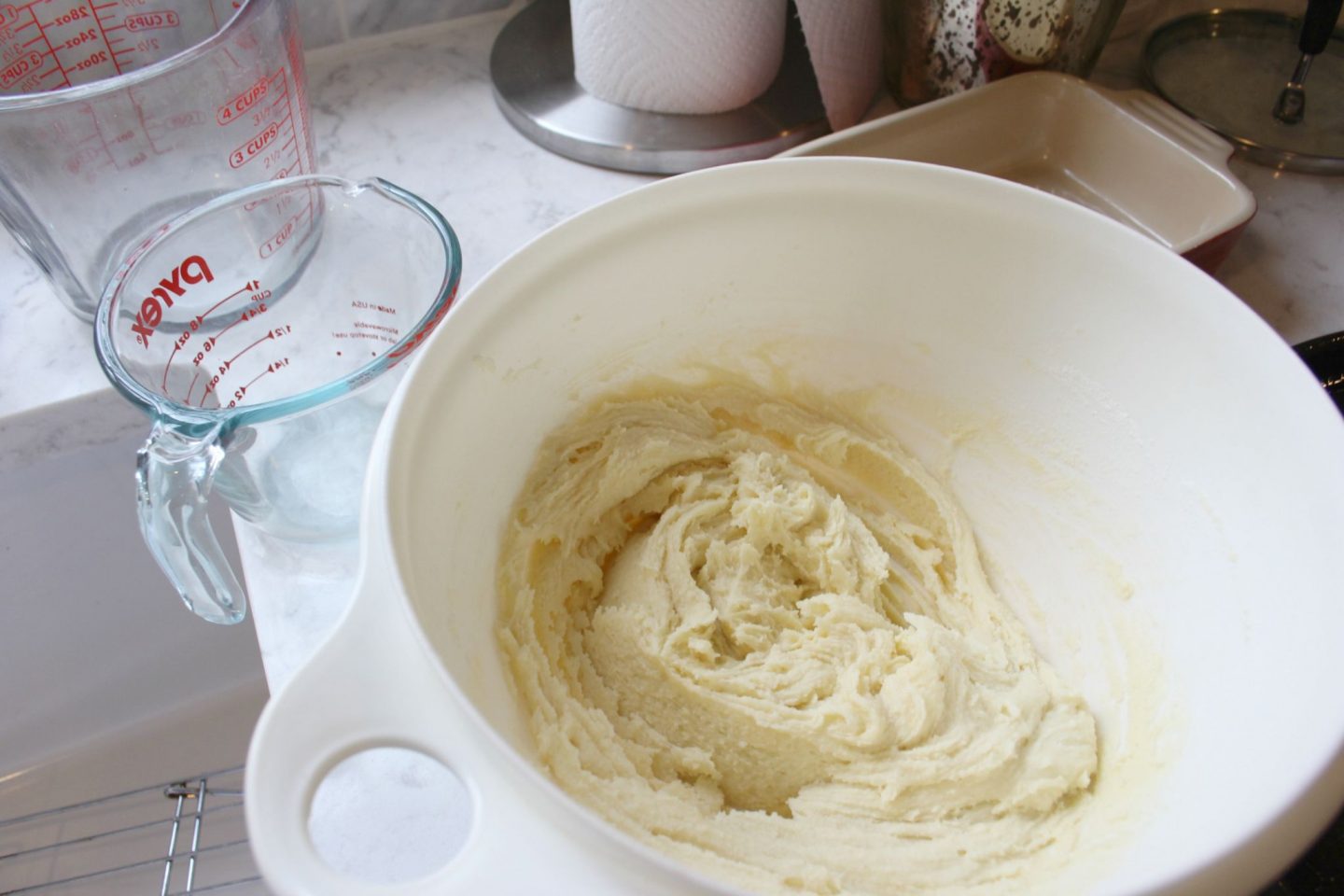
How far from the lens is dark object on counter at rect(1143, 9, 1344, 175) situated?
1.12 metres

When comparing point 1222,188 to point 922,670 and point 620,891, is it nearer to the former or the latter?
point 922,670

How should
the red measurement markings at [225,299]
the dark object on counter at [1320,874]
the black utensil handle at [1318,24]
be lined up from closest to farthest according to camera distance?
the dark object on counter at [1320,874], the red measurement markings at [225,299], the black utensil handle at [1318,24]

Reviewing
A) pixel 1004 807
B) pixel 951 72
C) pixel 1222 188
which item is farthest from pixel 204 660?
pixel 1222 188

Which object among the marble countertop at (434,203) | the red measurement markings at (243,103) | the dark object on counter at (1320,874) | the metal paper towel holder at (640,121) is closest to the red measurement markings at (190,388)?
the marble countertop at (434,203)

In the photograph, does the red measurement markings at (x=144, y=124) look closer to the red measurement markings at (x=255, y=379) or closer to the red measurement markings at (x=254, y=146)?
the red measurement markings at (x=254, y=146)

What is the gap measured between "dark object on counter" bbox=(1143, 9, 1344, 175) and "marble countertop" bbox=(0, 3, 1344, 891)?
0.10 ft

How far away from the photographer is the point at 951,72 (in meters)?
1.08

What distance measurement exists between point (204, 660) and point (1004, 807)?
99cm

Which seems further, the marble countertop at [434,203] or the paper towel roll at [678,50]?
the paper towel roll at [678,50]

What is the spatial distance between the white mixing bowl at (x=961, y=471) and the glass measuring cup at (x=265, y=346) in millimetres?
117

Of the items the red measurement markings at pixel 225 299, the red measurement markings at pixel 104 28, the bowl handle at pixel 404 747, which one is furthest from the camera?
the red measurement markings at pixel 104 28

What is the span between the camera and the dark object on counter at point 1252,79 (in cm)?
112

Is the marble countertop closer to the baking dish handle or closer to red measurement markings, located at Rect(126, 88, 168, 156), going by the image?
the baking dish handle

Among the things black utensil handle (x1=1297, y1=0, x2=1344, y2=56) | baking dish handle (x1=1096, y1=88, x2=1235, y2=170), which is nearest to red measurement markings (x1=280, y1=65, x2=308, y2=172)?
baking dish handle (x1=1096, y1=88, x2=1235, y2=170)
